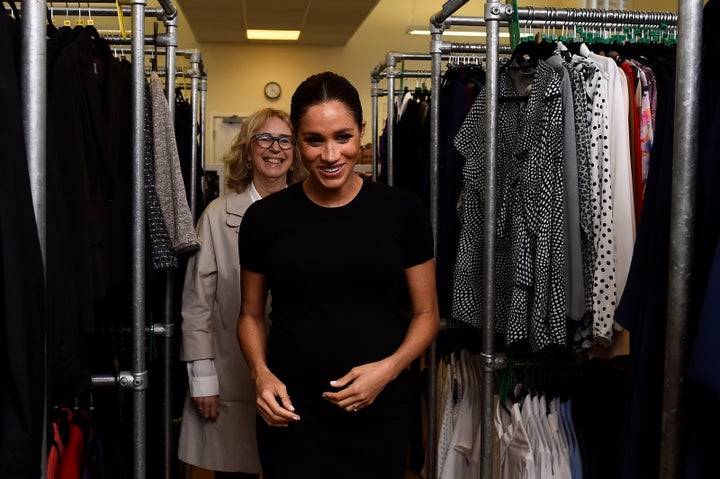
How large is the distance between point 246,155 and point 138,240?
0.59 m

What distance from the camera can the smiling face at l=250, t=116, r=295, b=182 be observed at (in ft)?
8.75

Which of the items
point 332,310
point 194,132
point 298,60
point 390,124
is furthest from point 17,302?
point 298,60

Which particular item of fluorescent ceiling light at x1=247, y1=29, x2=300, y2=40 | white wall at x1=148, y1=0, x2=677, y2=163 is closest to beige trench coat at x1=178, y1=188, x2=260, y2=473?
fluorescent ceiling light at x1=247, y1=29, x2=300, y2=40

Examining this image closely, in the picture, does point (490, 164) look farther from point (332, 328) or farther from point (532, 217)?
point (332, 328)

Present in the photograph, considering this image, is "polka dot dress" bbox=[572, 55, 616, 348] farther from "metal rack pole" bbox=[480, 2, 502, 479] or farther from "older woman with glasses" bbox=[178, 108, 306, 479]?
"older woman with glasses" bbox=[178, 108, 306, 479]

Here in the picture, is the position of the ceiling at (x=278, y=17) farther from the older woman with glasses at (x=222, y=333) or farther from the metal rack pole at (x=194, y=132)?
the older woman with glasses at (x=222, y=333)

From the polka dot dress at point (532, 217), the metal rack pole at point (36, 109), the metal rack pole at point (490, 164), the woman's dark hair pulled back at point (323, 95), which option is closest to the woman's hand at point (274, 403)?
the metal rack pole at point (36, 109)

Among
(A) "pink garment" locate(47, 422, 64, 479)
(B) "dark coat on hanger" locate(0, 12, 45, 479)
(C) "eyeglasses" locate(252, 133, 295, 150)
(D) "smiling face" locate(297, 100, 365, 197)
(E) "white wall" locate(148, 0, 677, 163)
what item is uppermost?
(E) "white wall" locate(148, 0, 677, 163)

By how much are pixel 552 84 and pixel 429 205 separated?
1.02 m

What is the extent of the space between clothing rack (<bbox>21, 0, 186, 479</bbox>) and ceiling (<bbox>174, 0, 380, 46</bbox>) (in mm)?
4708

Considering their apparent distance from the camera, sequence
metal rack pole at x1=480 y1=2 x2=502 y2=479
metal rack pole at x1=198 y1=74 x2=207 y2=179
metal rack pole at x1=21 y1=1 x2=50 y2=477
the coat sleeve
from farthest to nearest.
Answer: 1. metal rack pole at x1=198 y1=74 x2=207 y2=179
2. the coat sleeve
3. metal rack pole at x1=480 y1=2 x2=502 y2=479
4. metal rack pole at x1=21 y1=1 x2=50 y2=477

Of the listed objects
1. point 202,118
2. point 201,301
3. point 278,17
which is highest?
point 278,17

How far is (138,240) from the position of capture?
2.32 metres

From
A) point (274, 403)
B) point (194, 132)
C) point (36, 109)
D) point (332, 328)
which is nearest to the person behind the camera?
point (36, 109)
